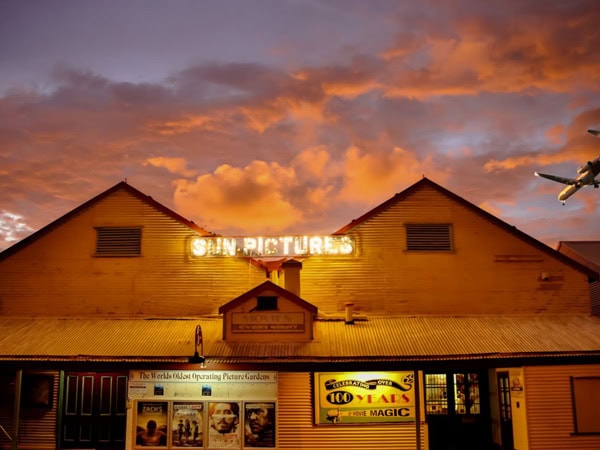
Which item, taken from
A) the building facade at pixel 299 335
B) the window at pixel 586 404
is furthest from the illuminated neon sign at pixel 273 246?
the window at pixel 586 404

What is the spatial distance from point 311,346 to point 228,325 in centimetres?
252

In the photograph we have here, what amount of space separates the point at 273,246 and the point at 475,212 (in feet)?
22.0

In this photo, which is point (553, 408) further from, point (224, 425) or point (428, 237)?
point (224, 425)

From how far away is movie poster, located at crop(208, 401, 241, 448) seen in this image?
16.6m

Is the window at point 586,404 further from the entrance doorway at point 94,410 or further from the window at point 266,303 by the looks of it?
the entrance doorway at point 94,410

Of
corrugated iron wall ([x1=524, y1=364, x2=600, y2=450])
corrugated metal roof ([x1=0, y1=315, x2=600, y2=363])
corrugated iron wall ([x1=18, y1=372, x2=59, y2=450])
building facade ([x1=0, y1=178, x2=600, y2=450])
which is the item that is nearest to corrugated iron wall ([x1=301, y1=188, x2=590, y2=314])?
building facade ([x1=0, y1=178, x2=600, y2=450])

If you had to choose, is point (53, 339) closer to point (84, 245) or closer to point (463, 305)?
point (84, 245)

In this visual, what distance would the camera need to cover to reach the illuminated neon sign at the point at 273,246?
1909 cm

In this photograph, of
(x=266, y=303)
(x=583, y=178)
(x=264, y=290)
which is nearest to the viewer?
(x=264, y=290)

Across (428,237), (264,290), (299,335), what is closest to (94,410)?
(264,290)

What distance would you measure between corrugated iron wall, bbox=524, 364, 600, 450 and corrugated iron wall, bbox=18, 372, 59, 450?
44.7ft

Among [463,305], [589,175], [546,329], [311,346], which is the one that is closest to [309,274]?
[311,346]

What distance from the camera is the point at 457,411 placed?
17828mm

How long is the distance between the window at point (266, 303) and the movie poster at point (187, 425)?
318cm
